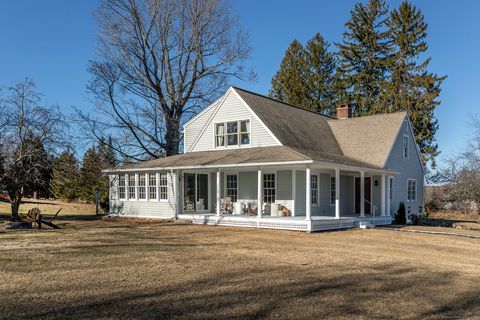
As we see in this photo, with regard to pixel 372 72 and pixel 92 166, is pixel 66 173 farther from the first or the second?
pixel 372 72

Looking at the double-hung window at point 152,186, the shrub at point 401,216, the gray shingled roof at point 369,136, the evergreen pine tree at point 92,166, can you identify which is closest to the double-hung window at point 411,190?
the shrub at point 401,216

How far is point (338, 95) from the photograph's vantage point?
4294 cm

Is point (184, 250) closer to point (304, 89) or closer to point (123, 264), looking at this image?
point (123, 264)

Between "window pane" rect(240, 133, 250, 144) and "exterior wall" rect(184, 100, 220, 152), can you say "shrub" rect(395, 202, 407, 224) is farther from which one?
"exterior wall" rect(184, 100, 220, 152)

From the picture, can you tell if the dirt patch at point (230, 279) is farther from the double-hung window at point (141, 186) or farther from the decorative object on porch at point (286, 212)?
the double-hung window at point (141, 186)

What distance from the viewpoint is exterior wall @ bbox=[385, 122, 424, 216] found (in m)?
23.5

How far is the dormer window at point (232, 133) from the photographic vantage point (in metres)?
21.5

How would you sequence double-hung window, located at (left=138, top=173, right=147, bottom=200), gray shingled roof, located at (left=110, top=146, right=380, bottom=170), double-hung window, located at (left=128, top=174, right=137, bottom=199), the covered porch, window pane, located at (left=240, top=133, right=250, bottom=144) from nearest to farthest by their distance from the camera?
gray shingled roof, located at (left=110, top=146, right=380, bottom=170), the covered porch, window pane, located at (left=240, top=133, right=250, bottom=144), double-hung window, located at (left=138, top=173, right=147, bottom=200), double-hung window, located at (left=128, top=174, right=137, bottom=199)

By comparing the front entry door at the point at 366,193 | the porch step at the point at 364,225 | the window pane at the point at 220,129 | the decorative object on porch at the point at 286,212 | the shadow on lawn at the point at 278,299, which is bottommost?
the porch step at the point at 364,225

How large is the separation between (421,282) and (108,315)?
574 centimetres

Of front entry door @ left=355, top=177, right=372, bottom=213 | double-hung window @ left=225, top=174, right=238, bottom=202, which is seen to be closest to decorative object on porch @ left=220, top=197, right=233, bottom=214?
double-hung window @ left=225, top=174, right=238, bottom=202

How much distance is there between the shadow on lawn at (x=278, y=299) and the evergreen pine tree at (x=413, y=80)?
32.1m

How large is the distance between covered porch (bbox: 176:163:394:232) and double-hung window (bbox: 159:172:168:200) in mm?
1149

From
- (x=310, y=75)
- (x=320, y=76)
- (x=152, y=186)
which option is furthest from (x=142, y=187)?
(x=320, y=76)
